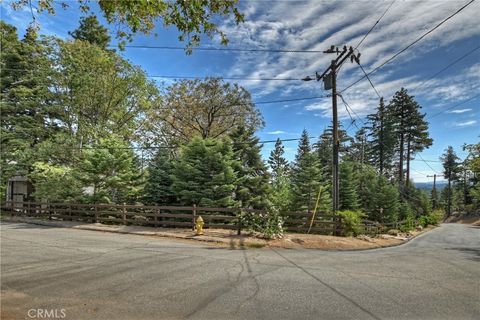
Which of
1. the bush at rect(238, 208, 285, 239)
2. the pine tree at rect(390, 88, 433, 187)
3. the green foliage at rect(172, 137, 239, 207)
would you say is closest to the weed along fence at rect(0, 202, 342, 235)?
the bush at rect(238, 208, 285, 239)

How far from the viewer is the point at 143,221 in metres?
17.9

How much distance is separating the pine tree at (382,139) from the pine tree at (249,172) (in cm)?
3733

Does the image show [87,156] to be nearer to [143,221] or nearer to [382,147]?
[143,221]

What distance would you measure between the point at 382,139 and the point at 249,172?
4205 cm

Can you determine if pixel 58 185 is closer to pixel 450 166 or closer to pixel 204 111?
pixel 204 111

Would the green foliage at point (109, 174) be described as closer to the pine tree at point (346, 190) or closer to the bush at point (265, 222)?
the bush at point (265, 222)

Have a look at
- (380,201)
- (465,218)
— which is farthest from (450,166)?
(380,201)

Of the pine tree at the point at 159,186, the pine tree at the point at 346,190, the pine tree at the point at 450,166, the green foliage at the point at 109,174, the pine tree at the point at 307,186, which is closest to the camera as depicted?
the pine tree at the point at 159,186

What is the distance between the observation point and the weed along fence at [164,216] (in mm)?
15648

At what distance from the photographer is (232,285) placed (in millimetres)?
6449

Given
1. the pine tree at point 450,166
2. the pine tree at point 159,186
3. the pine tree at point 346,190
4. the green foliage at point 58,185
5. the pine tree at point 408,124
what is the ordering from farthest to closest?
the pine tree at point 450,166 < the pine tree at point 408,124 < the pine tree at point 346,190 < the green foliage at point 58,185 < the pine tree at point 159,186

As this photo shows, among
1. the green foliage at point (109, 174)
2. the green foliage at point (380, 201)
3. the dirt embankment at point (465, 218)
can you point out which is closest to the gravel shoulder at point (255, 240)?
the green foliage at point (109, 174)

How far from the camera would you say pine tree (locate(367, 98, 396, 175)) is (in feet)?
183

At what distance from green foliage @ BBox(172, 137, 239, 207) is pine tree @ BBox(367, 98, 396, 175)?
41700mm
